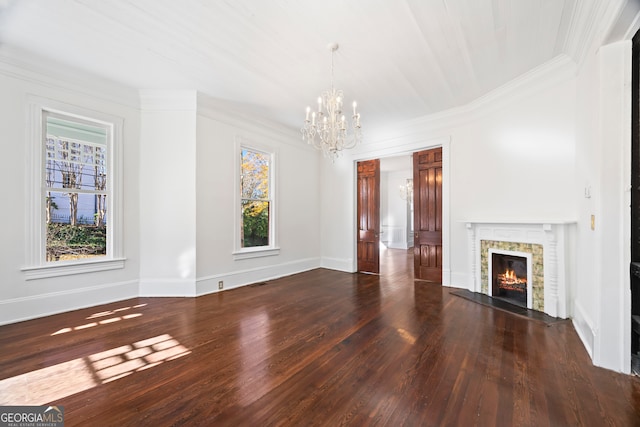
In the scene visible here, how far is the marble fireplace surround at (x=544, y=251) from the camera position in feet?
10.4

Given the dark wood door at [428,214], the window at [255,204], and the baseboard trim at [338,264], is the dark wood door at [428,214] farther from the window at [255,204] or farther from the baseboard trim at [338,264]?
the window at [255,204]

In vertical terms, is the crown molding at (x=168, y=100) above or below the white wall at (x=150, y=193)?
above

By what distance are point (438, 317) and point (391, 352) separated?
44.7 inches

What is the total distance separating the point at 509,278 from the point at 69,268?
19.4 feet

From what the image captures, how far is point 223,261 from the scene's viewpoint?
4.51 meters

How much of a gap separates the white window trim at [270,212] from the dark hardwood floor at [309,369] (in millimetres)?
1409

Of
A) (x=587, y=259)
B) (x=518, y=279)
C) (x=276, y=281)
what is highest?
(x=587, y=259)

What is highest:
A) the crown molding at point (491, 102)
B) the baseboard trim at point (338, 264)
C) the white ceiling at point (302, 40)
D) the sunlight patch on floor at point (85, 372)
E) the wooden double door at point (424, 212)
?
the white ceiling at point (302, 40)

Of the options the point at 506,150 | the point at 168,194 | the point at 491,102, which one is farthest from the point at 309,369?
the point at 491,102

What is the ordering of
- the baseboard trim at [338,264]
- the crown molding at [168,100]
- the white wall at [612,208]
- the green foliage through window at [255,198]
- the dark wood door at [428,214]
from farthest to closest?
1. the baseboard trim at [338,264]
2. the green foliage through window at [255,198]
3. the dark wood door at [428,214]
4. the crown molding at [168,100]
5. the white wall at [612,208]

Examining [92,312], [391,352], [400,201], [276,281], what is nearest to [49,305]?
[92,312]

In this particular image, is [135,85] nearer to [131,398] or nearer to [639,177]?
[131,398]

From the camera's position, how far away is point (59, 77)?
3.32m

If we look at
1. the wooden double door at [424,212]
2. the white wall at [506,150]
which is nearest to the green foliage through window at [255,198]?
the wooden double door at [424,212]
